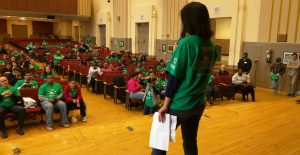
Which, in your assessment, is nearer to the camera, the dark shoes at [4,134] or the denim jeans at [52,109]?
the dark shoes at [4,134]

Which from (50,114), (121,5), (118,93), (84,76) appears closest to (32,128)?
(50,114)

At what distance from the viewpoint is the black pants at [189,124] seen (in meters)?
1.47

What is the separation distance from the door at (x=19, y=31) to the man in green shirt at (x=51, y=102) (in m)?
24.1

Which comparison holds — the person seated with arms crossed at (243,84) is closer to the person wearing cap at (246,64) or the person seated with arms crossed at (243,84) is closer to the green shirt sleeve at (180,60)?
the person wearing cap at (246,64)

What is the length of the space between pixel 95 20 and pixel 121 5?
14.2ft

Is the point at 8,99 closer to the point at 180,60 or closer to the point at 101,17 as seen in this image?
the point at 180,60

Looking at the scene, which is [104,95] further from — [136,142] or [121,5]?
[121,5]

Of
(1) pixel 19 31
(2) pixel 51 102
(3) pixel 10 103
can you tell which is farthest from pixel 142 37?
(1) pixel 19 31

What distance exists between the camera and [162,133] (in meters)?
1.54

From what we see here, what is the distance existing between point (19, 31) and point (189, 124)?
28770 mm

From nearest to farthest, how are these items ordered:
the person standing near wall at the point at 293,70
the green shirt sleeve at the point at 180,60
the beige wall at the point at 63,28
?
the green shirt sleeve at the point at 180,60 → the person standing near wall at the point at 293,70 → the beige wall at the point at 63,28

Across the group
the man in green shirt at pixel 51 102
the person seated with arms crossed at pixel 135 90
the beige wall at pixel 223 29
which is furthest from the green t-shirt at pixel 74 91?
the beige wall at pixel 223 29

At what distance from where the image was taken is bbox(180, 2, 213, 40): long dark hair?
142 cm

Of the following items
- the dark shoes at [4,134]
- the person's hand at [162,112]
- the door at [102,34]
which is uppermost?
the door at [102,34]
